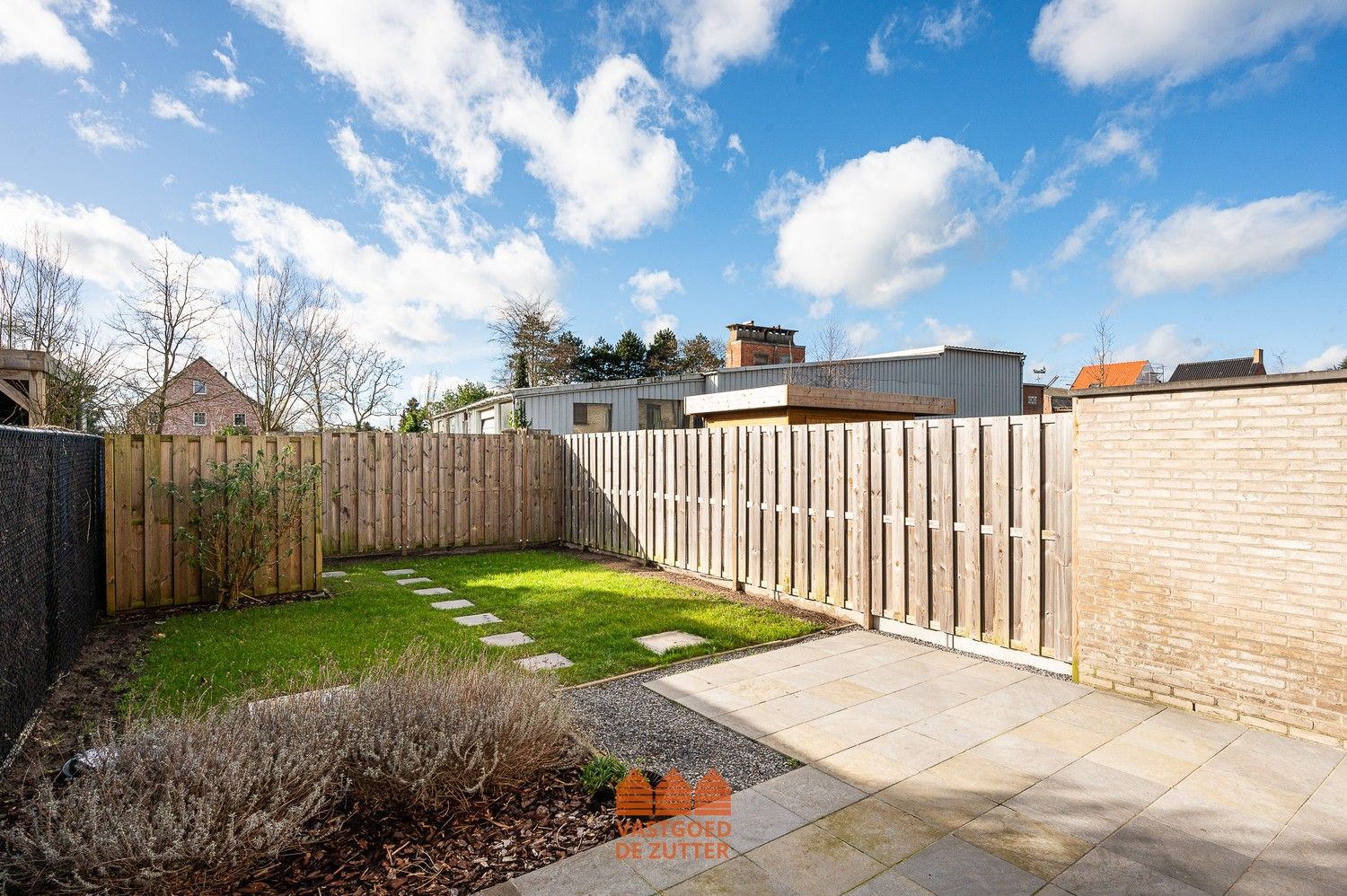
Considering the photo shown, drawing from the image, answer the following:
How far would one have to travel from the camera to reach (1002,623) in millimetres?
4625

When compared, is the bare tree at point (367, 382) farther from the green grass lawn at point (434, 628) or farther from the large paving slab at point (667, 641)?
the large paving slab at point (667, 641)

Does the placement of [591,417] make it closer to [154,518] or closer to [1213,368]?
[154,518]

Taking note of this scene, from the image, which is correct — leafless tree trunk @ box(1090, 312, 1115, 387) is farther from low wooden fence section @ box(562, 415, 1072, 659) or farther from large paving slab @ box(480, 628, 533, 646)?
large paving slab @ box(480, 628, 533, 646)

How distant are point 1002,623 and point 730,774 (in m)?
2.79

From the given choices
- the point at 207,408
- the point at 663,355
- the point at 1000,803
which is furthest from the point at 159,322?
the point at 663,355

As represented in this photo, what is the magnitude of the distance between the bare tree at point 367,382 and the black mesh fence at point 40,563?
16782 mm

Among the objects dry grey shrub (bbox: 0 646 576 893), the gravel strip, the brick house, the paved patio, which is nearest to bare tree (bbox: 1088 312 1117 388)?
the paved patio

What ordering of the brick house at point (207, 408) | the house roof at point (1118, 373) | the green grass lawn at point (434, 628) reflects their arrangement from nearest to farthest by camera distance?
the green grass lawn at point (434, 628)
the brick house at point (207, 408)
the house roof at point (1118, 373)

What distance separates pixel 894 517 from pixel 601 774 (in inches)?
142

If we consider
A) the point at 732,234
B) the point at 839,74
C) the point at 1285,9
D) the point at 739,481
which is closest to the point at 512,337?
the point at 732,234

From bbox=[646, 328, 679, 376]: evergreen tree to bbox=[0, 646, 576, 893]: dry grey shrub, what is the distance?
27.2 metres

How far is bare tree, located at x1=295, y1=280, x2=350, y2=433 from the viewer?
59.4 feet

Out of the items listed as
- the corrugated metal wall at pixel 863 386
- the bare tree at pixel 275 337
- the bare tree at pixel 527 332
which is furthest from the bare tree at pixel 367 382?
the bare tree at pixel 527 332

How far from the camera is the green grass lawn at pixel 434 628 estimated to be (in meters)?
4.32
